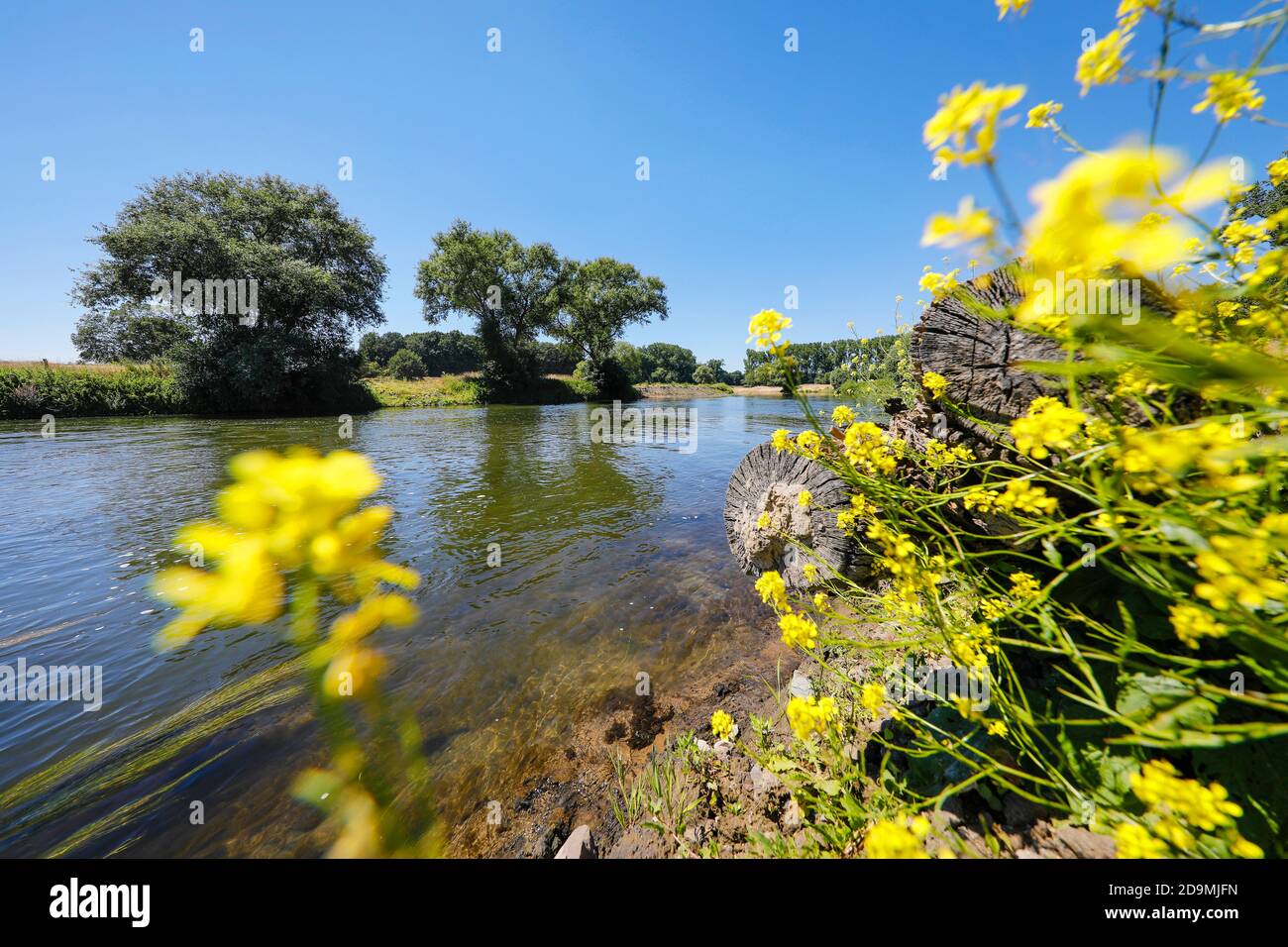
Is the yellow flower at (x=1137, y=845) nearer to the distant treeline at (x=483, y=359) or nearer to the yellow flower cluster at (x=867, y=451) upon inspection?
the yellow flower cluster at (x=867, y=451)

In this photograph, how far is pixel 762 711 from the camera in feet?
8.71

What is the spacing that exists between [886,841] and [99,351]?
122 feet

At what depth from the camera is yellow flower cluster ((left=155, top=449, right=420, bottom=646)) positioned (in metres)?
0.83

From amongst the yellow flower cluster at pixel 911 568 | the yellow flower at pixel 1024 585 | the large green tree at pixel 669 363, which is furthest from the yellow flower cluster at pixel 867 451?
the large green tree at pixel 669 363

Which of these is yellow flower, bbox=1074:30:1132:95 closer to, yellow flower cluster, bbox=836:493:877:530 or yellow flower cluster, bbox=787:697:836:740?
yellow flower cluster, bbox=836:493:877:530

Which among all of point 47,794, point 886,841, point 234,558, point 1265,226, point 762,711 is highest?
point 1265,226

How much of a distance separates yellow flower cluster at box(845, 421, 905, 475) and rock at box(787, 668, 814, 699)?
1.40 metres

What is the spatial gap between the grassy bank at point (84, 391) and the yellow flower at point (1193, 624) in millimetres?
30868

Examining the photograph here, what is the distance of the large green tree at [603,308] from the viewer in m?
35.8

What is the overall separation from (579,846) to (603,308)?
125 feet

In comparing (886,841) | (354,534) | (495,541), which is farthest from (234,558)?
(495,541)

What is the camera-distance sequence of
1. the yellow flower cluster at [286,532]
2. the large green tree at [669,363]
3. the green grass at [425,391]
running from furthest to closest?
1. the large green tree at [669,363]
2. the green grass at [425,391]
3. the yellow flower cluster at [286,532]

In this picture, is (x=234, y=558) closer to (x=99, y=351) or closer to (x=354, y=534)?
(x=354, y=534)

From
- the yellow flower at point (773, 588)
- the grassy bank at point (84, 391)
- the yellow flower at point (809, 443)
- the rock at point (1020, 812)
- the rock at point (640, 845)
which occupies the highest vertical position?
the grassy bank at point (84, 391)
